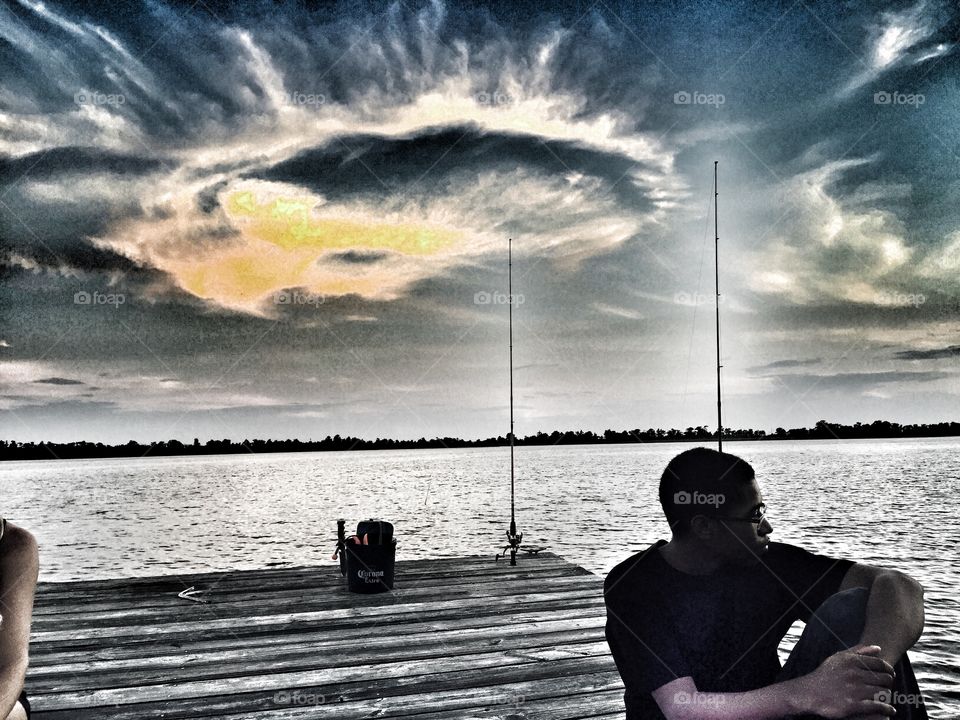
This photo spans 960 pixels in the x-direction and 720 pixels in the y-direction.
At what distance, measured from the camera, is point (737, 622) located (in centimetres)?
166

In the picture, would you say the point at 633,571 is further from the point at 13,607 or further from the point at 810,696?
the point at 13,607

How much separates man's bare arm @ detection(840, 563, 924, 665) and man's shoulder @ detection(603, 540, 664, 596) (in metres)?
0.45

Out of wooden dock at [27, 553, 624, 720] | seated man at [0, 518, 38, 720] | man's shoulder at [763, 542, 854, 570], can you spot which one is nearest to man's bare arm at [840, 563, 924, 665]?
man's shoulder at [763, 542, 854, 570]

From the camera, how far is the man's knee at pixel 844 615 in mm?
1561

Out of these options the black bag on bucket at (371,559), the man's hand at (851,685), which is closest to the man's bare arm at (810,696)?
the man's hand at (851,685)

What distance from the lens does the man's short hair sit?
159 centimetres

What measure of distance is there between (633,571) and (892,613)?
54cm

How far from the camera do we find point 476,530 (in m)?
16.7

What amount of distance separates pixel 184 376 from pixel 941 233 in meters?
25.0

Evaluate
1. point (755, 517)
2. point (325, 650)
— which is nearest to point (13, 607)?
point (755, 517)

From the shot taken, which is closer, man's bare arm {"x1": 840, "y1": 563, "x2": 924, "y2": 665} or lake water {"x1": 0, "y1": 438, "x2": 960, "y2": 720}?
man's bare arm {"x1": 840, "y1": 563, "x2": 924, "y2": 665}

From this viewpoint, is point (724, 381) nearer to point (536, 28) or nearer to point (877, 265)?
point (536, 28)

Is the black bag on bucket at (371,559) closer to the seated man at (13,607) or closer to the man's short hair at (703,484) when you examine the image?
the seated man at (13,607)

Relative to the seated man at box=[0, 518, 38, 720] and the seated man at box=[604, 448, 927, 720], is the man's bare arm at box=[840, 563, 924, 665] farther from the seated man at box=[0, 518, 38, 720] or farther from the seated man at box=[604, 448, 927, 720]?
the seated man at box=[0, 518, 38, 720]
